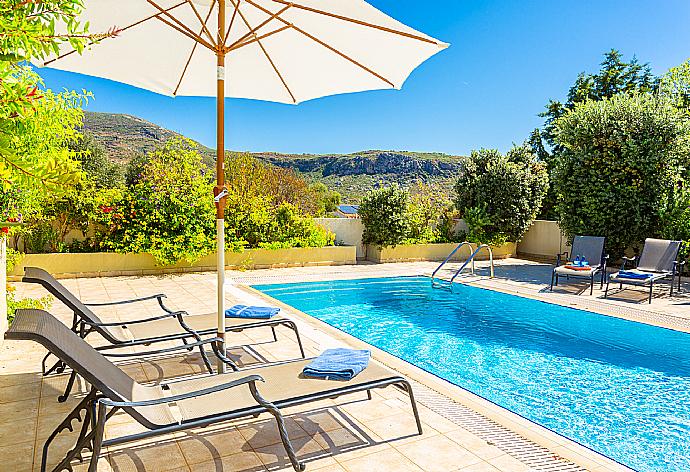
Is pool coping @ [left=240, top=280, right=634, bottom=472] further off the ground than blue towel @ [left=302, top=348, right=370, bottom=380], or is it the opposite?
blue towel @ [left=302, top=348, right=370, bottom=380]

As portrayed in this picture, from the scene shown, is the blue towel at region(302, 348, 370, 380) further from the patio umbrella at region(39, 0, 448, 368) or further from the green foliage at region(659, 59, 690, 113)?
the green foliage at region(659, 59, 690, 113)

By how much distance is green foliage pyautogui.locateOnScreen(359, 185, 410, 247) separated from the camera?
14.3m

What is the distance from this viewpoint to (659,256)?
1030 cm

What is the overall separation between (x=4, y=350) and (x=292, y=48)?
414 cm

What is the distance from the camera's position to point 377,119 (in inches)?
2267

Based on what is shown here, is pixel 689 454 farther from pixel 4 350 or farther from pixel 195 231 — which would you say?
pixel 195 231

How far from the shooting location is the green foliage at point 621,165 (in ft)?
39.1

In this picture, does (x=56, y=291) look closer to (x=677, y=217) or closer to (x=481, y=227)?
(x=677, y=217)

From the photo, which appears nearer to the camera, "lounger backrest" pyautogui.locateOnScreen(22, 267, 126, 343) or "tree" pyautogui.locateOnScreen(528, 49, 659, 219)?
"lounger backrest" pyautogui.locateOnScreen(22, 267, 126, 343)

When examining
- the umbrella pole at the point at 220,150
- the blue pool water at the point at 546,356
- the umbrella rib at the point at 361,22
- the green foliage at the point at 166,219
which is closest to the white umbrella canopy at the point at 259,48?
the umbrella rib at the point at 361,22

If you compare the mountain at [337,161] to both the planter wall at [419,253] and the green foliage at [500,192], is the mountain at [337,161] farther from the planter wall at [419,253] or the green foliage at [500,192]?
the planter wall at [419,253]

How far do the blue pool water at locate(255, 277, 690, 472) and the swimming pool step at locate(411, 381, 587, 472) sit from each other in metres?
0.91

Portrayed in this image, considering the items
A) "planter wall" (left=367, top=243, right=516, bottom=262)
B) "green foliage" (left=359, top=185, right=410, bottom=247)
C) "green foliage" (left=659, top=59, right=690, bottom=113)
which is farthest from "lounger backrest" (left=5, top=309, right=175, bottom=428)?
"green foliage" (left=659, top=59, right=690, bottom=113)

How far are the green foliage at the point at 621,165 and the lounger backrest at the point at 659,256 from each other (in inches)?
64.9
